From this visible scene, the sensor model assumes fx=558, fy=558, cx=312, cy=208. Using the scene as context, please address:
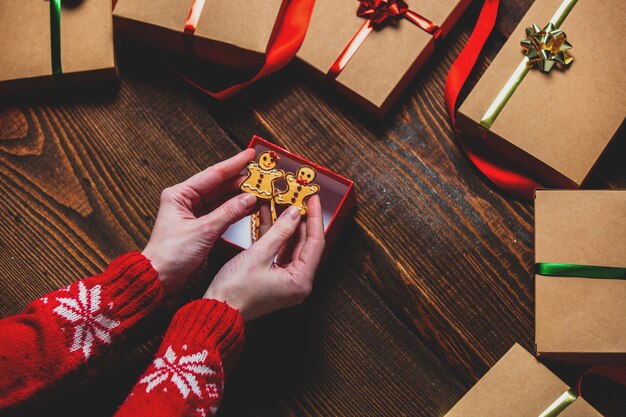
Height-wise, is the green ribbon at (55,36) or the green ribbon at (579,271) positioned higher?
the green ribbon at (579,271)

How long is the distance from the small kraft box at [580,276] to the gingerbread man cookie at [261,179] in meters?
0.44

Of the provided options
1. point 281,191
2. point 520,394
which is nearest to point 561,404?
point 520,394

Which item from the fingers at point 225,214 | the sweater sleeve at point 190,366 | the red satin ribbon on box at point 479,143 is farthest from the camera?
the red satin ribbon on box at point 479,143

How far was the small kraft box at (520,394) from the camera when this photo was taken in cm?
89

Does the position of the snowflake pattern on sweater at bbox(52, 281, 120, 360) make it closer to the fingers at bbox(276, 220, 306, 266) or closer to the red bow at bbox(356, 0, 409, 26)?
the fingers at bbox(276, 220, 306, 266)

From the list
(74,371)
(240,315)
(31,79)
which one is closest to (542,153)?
(240,315)

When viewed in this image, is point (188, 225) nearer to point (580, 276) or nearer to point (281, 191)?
point (281, 191)

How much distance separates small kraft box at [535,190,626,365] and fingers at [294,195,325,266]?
36 centimetres

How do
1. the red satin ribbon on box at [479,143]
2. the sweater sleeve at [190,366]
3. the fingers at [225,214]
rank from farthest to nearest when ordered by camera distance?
1. the red satin ribbon on box at [479,143]
2. the fingers at [225,214]
3. the sweater sleeve at [190,366]

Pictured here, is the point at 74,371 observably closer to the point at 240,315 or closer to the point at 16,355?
the point at 16,355

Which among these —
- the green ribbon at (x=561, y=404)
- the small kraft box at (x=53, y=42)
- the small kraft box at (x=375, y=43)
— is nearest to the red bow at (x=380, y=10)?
the small kraft box at (x=375, y=43)

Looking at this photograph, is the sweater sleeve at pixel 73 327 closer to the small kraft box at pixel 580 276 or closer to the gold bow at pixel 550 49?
the small kraft box at pixel 580 276

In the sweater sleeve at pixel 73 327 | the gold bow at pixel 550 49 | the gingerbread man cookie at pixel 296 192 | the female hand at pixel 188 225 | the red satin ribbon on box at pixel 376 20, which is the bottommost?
the sweater sleeve at pixel 73 327

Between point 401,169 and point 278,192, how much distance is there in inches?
9.6
